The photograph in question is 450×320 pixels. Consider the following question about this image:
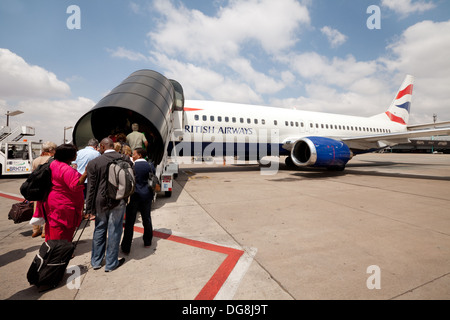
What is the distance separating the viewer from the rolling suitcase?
7.32 ft

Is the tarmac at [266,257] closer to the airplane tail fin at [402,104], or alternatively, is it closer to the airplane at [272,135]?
the airplane at [272,135]

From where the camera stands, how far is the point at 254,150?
1181 centimetres

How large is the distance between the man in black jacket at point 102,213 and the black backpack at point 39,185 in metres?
0.43

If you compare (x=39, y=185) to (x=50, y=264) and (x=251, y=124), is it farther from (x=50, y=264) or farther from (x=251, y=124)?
(x=251, y=124)

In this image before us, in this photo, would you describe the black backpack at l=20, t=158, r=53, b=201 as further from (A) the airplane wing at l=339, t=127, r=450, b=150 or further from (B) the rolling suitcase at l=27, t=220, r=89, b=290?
(A) the airplane wing at l=339, t=127, r=450, b=150

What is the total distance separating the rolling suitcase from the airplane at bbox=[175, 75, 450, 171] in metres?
7.91

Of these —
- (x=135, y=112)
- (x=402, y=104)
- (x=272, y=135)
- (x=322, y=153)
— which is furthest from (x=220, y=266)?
(x=402, y=104)

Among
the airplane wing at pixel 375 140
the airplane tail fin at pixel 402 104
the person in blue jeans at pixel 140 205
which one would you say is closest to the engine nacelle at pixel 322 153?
the airplane wing at pixel 375 140

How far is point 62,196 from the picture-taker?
263 centimetres

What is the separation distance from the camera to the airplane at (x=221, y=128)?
20.8 ft
